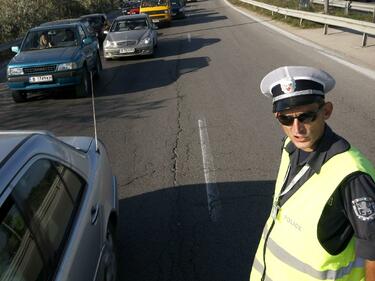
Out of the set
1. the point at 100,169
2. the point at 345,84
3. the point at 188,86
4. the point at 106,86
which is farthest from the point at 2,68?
the point at 100,169

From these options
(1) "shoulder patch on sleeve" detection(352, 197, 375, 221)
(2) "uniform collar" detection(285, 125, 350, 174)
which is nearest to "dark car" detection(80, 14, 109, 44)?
(2) "uniform collar" detection(285, 125, 350, 174)

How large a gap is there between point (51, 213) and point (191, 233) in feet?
7.22

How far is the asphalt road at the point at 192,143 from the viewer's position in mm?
4512

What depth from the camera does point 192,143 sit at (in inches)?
297

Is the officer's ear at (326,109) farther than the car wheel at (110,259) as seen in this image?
No

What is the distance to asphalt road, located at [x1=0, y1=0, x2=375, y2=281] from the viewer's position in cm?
451

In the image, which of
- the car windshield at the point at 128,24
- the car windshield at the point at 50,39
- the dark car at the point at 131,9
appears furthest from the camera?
the dark car at the point at 131,9

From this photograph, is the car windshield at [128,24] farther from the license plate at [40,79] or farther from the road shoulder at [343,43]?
the license plate at [40,79]

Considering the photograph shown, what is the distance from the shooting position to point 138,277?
13.5 feet

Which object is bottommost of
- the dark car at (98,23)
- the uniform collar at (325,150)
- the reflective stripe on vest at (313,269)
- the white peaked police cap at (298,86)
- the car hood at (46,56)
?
the dark car at (98,23)

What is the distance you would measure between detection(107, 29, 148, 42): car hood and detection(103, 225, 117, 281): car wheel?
1398cm

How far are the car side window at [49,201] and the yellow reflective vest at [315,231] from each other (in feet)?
4.12

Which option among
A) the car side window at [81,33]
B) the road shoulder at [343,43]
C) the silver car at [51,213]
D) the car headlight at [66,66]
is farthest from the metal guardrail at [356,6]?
the silver car at [51,213]

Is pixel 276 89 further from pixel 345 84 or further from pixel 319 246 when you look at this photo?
pixel 345 84
